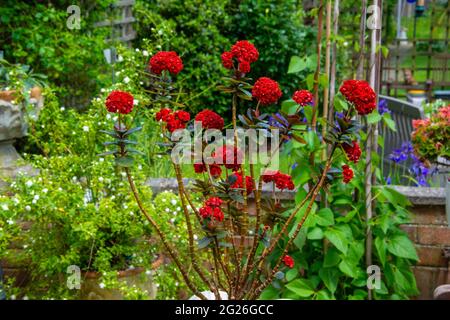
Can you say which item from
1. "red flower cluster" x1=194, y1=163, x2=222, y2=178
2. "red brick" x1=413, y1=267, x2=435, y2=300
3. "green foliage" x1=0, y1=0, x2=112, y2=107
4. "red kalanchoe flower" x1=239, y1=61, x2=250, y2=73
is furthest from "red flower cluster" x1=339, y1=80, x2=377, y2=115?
"green foliage" x1=0, y1=0, x2=112, y2=107

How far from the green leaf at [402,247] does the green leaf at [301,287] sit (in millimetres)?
354

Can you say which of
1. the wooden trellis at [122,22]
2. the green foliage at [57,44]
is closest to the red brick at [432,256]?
the green foliage at [57,44]

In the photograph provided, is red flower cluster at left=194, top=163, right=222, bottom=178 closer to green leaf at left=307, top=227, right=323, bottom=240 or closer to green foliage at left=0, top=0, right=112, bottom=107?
green leaf at left=307, top=227, right=323, bottom=240

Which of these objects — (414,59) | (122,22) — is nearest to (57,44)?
(122,22)

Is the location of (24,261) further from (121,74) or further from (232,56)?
(232,56)

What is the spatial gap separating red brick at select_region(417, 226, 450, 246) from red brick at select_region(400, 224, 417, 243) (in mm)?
15

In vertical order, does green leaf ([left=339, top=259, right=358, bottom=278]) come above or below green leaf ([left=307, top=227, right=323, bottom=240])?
below

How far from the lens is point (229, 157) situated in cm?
161

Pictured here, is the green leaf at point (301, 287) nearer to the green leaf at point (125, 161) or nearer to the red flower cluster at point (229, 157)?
the red flower cluster at point (229, 157)

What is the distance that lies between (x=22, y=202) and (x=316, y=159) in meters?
1.16

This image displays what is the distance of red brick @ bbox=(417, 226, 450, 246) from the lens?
9.17ft
